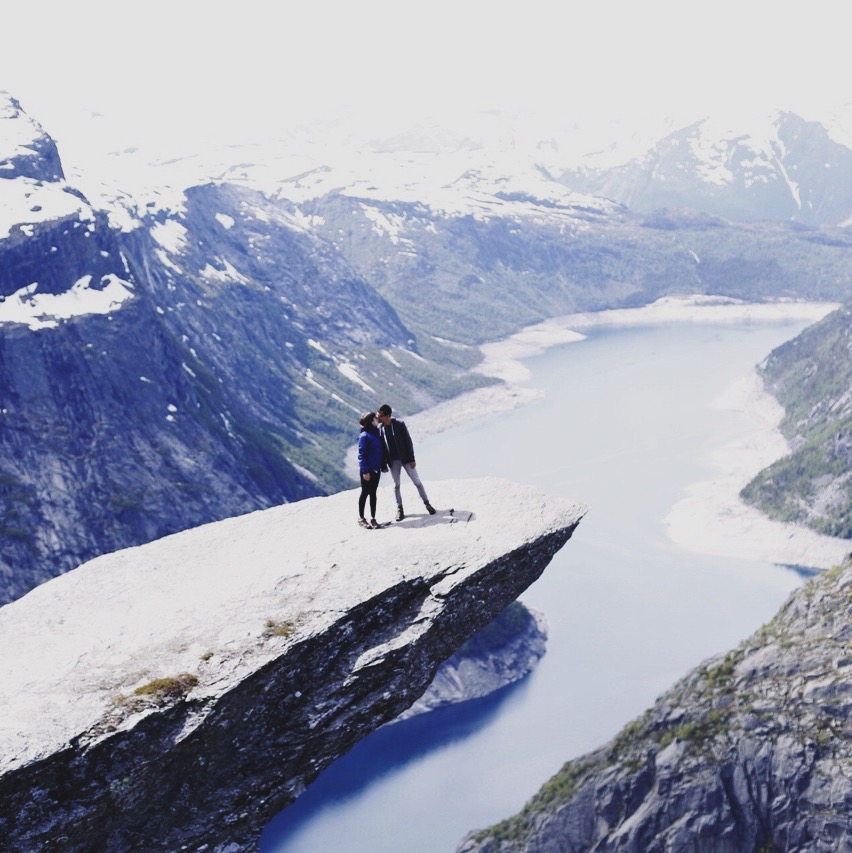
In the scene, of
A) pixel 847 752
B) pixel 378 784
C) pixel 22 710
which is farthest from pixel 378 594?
pixel 378 784

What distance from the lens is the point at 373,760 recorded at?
180500 mm

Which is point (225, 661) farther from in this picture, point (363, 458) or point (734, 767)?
point (734, 767)

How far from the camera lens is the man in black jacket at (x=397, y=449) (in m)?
40.9

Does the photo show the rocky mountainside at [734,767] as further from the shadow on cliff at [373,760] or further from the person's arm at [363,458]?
the person's arm at [363,458]

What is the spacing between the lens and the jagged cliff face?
2939 centimetres

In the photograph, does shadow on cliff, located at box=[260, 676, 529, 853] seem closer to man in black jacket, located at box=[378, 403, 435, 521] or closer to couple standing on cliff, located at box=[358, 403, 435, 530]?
man in black jacket, located at box=[378, 403, 435, 521]

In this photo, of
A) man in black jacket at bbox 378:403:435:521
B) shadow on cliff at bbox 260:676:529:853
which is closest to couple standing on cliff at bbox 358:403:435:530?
man in black jacket at bbox 378:403:435:521

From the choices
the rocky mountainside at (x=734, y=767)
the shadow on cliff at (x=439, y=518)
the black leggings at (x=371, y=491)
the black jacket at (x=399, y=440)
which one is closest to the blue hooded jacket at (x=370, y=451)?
the black leggings at (x=371, y=491)

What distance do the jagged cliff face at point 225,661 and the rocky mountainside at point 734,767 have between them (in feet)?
283

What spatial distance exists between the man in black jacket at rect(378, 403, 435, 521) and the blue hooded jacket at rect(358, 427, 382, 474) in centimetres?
51

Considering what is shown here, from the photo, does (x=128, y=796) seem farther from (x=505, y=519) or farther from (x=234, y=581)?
(x=505, y=519)

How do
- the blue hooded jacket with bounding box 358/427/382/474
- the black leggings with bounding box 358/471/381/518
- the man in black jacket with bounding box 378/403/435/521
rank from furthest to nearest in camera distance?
the man in black jacket with bounding box 378/403/435/521
the blue hooded jacket with bounding box 358/427/382/474
the black leggings with bounding box 358/471/381/518

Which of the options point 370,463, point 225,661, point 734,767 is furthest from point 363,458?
Result: point 734,767

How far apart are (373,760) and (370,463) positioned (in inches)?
5938
